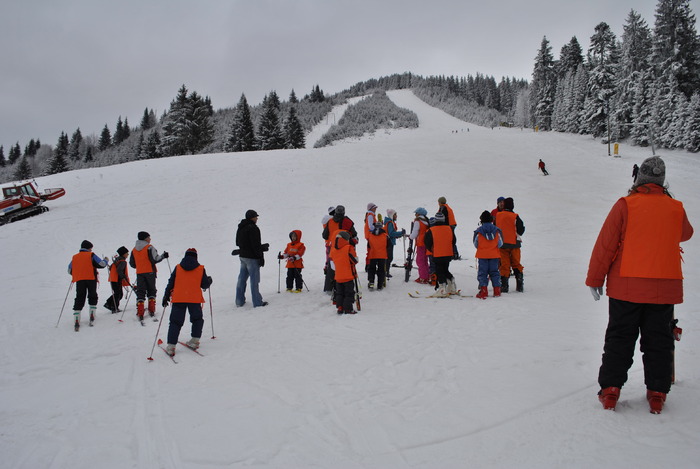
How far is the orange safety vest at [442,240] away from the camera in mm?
8414

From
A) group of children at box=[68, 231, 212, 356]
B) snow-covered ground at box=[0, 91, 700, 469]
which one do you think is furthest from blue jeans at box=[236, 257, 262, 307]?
group of children at box=[68, 231, 212, 356]

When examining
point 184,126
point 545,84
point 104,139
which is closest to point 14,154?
point 104,139

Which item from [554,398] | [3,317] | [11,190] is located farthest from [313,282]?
[11,190]

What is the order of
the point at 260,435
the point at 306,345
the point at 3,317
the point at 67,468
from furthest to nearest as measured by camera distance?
the point at 3,317 < the point at 306,345 < the point at 260,435 < the point at 67,468

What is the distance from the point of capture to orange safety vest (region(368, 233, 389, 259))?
31.2ft

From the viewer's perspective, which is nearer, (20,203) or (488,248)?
(488,248)

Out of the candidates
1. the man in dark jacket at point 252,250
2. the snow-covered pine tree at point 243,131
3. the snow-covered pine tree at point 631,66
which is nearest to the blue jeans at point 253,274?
the man in dark jacket at point 252,250

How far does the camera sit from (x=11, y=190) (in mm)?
24672

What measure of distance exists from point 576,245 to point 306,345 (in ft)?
45.1

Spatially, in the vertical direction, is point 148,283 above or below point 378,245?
below

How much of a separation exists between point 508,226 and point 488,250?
982 mm

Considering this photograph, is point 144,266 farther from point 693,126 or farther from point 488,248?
point 693,126

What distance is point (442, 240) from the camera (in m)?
8.41

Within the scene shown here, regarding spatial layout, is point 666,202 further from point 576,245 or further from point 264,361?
point 576,245
